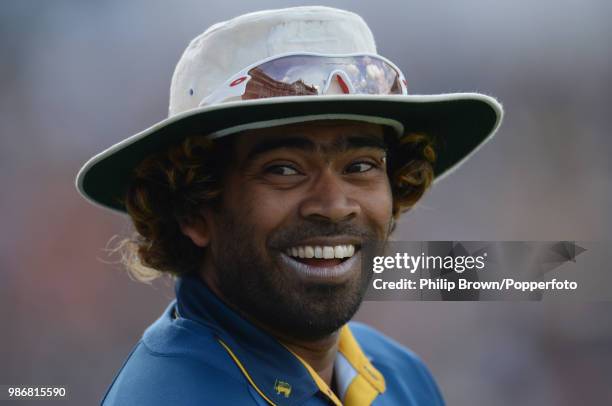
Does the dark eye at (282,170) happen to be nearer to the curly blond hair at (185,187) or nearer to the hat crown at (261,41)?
the curly blond hair at (185,187)


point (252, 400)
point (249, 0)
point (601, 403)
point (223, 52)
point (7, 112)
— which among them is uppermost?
point (249, 0)

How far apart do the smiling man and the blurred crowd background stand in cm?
363

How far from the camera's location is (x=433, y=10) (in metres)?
6.90

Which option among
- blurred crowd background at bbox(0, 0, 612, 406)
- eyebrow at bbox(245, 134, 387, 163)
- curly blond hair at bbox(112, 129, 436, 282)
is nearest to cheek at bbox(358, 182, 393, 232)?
eyebrow at bbox(245, 134, 387, 163)

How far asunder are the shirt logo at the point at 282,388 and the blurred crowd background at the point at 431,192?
3773 mm

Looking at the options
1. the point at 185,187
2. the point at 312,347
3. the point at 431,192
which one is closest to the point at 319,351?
the point at 312,347

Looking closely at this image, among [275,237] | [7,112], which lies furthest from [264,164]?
[7,112]

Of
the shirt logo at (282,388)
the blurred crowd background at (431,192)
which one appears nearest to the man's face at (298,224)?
the shirt logo at (282,388)

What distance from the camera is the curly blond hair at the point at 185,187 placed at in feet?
7.00

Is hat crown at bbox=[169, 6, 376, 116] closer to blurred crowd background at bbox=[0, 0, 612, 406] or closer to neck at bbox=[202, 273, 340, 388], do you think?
neck at bbox=[202, 273, 340, 388]

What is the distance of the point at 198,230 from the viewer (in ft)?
7.29

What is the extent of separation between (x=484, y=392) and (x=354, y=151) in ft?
14.5

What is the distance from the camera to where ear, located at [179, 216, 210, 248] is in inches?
86.7

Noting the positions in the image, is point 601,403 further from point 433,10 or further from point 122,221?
point 122,221
